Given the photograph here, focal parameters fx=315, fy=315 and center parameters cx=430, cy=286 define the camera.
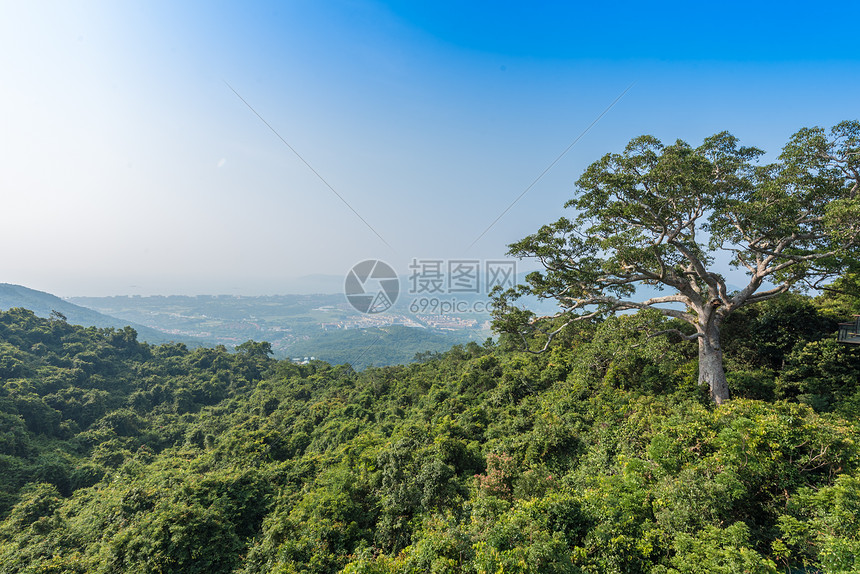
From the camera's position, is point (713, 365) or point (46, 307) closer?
point (713, 365)

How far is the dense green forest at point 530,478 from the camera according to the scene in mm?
4293

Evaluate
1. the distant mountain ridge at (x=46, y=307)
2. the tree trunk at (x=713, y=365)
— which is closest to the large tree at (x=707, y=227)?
the tree trunk at (x=713, y=365)

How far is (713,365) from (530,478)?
237 inches

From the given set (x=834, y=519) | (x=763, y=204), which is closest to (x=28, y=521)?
→ (x=834, y=519)

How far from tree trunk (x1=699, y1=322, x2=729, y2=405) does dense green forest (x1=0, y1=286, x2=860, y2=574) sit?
0.98 feet

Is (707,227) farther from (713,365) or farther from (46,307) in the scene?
(46,307)

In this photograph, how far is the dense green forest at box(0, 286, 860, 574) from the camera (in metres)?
4.29

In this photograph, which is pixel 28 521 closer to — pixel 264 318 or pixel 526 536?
pixel 526 536

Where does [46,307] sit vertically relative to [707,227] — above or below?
below

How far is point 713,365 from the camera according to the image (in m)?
8.61

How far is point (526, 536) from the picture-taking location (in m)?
4.31

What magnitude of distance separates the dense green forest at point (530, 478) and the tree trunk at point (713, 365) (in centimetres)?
30

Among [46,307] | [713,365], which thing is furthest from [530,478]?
[46,307]

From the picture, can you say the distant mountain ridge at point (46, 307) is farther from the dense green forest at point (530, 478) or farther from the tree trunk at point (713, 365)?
the tree trunk at point (713, 365)
